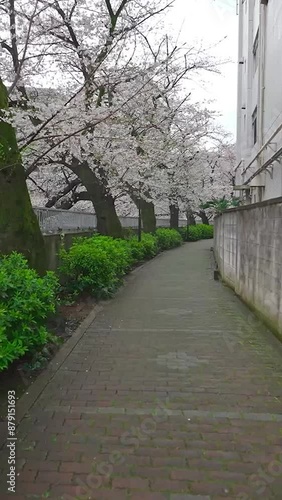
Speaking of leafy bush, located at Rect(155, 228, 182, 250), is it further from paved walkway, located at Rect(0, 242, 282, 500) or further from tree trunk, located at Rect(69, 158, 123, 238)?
paved walkway, located at Rect(0, 242, 282, 500)

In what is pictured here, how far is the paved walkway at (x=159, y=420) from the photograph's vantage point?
286cm

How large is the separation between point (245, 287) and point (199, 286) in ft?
9.94

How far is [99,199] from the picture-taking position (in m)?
14.1

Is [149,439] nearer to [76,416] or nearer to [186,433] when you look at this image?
[186,433]

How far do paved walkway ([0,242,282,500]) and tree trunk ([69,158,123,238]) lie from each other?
7.58 metres

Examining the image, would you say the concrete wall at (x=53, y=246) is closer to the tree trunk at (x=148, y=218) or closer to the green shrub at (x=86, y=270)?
the green shrub at (x=86, y=270)

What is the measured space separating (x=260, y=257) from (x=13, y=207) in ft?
13.6

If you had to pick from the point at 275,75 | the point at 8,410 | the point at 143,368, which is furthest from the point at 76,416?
the point at 275,75

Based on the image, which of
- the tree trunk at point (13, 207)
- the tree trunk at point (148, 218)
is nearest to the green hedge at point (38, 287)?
the tree trunk at point (13, 207)

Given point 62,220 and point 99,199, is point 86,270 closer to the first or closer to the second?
point 62,220

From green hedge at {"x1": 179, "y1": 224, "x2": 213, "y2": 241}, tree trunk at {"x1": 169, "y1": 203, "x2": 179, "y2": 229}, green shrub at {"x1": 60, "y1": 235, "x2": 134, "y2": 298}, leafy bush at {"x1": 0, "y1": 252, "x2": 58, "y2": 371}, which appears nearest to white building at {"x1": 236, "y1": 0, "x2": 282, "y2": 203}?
green shrub at {"x1": 60, "y1": 235, "x2": 134, "y2": 298}

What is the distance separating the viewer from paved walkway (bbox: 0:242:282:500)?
2.86 meters

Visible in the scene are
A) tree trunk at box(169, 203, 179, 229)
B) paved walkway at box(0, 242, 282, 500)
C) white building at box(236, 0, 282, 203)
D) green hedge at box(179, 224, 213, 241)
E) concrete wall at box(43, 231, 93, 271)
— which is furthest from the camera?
green hedge at box(179, 224, 213, 241)

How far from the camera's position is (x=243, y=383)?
4656 millimetres
